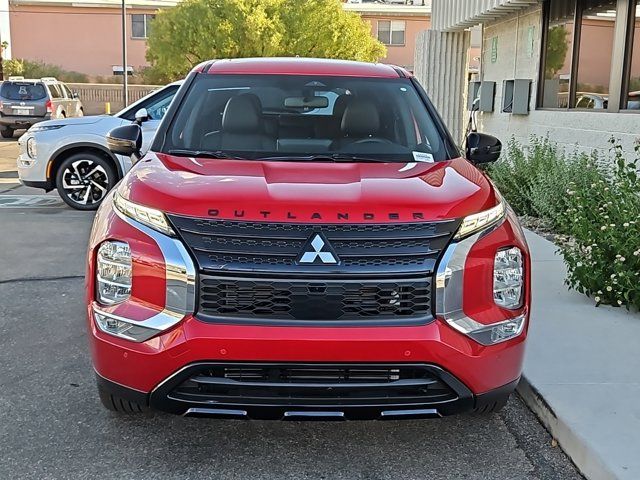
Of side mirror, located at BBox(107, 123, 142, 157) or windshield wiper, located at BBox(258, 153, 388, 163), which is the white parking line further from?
windshield wiper, located at BBox(258, 153, 388, 163)

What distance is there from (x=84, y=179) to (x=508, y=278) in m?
8.09

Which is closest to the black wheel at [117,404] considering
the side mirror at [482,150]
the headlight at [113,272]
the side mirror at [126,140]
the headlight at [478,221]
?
the headlight at [113,272]

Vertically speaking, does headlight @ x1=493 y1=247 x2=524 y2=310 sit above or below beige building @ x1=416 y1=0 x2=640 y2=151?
below

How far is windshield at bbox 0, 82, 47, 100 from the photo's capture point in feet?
77.7

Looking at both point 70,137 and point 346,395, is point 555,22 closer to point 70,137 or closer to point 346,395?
point 70,137

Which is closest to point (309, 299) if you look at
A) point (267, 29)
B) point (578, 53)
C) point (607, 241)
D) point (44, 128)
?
point (607, 241)

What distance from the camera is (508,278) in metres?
3.24

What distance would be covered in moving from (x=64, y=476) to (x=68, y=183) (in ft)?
24.9

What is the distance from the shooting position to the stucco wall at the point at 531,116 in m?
8.53

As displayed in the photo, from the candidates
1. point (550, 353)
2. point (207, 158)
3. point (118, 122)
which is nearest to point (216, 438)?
point (207, 158)

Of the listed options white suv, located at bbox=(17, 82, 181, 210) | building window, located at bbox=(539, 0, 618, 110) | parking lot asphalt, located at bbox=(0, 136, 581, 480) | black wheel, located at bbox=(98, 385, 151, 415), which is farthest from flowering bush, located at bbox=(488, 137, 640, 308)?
white suv, located at bbox=(17, 82, 181, 210)

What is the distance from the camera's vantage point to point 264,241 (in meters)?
3.02

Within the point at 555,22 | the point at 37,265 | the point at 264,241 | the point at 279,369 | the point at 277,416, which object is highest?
the point at 555,22

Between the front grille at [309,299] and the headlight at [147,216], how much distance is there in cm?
28
